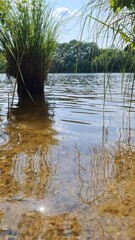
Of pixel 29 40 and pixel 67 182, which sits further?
pixel 29 40

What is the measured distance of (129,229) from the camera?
145 centimetres

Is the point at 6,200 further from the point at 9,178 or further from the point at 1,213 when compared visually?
the point at 9,178

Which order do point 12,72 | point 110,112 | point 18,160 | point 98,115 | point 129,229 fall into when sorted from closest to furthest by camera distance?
point 129,229, point 18,160, point 98,115, point 110,112, point 12,72

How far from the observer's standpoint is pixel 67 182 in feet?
6.58

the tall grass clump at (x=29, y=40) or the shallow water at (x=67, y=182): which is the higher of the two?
the tall grass clump at (x=29, y=40)

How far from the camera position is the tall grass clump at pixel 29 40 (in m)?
5.92

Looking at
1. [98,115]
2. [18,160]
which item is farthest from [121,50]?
[98,115]

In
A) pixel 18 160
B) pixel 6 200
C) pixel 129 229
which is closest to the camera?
pixel 129 229

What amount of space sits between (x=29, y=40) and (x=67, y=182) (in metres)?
4.81

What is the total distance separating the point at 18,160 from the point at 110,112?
9.44ft

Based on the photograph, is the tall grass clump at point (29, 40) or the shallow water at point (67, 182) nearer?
the shallow water at point (67, 182)

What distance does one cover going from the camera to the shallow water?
1.46 metres

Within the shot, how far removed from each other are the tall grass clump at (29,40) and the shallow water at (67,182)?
9.22ft

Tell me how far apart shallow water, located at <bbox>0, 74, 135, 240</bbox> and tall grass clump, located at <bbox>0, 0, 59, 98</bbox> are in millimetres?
2809
